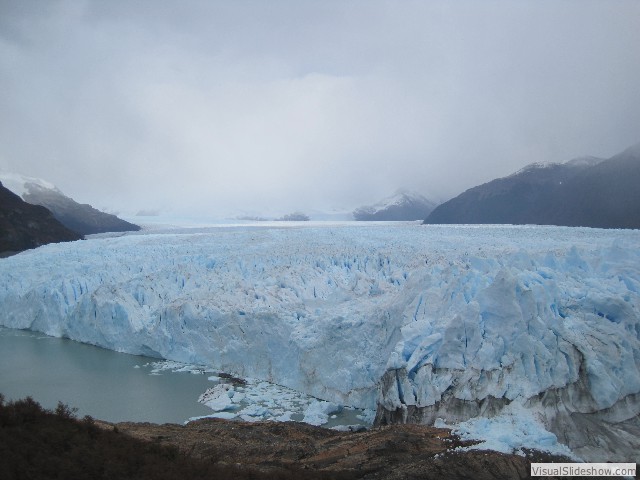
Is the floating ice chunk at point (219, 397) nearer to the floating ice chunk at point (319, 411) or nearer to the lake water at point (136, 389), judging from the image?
the lake water at point (136, 389)

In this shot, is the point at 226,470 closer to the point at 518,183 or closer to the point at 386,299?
the point at 386,299

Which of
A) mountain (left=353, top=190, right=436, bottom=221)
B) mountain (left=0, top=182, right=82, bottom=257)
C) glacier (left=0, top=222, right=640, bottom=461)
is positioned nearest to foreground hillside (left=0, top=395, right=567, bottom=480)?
glacier (left=0, top=222, right=640, bottom=461)

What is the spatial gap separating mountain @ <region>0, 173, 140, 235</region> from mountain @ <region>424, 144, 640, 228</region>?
31520 mm

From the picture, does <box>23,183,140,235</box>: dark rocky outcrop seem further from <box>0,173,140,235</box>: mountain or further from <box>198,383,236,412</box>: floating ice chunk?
<box>198,383,236,412</box>: floating ice chunk

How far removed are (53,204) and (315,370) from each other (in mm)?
44300

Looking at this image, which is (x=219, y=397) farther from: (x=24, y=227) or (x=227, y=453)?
(x=24, y=227)

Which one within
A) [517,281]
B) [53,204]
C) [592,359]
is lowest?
[592,359]

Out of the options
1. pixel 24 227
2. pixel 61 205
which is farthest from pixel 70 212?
pixel 24 227

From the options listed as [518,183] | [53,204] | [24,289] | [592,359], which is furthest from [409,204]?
[592,359]

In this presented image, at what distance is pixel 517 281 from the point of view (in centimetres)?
881

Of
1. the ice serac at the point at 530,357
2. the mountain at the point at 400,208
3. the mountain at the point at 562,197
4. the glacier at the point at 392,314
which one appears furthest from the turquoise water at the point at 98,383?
the mountain at the point at 400,208

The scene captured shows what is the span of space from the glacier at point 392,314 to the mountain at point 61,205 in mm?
26929

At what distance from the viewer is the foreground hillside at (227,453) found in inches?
170

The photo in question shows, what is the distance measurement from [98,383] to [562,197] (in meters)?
33.5
